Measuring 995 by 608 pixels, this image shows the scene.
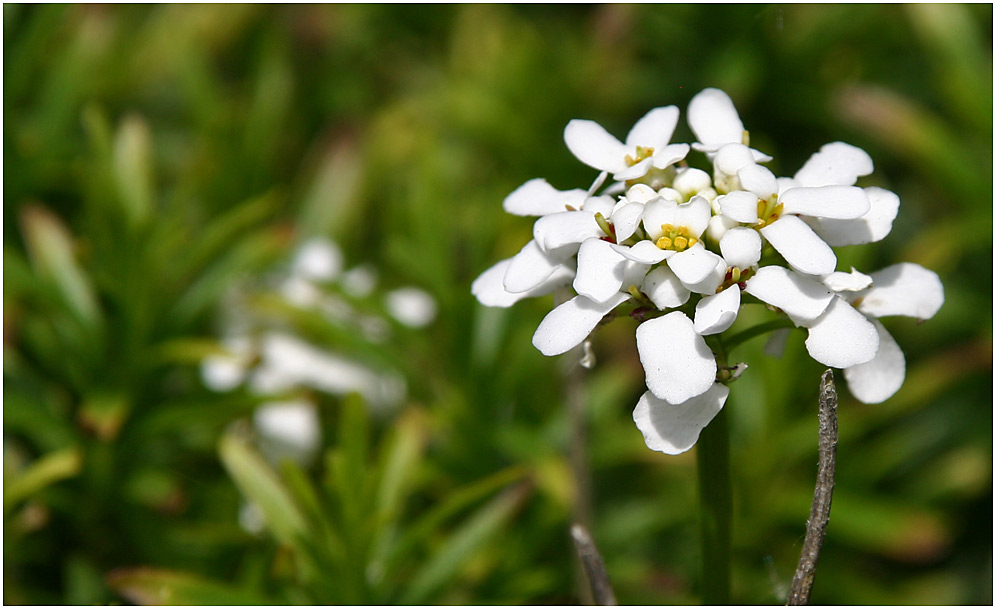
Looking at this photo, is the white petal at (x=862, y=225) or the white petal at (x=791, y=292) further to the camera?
the white petal at (x=862, y=225)

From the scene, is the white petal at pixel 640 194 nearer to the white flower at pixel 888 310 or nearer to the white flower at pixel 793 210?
the white flower at pixel 793 210

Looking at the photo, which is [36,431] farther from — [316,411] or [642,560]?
[642,560]

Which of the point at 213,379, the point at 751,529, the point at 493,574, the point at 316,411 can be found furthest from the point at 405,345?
the point at 751,529

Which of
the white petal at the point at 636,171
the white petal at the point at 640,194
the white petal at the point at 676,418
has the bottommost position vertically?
the white petal at the point at 676,418

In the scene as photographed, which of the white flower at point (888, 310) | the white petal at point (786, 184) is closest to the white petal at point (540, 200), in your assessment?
the white petal at point (786, 184)

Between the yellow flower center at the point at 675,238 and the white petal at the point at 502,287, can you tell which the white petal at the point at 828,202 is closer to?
the yellow flower center at the point at 675,238

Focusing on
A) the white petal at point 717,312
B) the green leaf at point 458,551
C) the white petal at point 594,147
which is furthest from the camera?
the green leaf at point 458,551

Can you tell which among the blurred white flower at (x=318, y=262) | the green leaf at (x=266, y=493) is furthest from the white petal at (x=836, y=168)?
the blurred white flower at (x=318, y=262)

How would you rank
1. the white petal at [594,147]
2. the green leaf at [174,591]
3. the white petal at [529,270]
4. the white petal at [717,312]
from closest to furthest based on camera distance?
the white petal at [717,312] < the white petal at [529,270] < the white petal at [594,147] < the green leaf at [174,591]

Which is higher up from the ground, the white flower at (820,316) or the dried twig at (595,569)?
the white flower at (820,316)
